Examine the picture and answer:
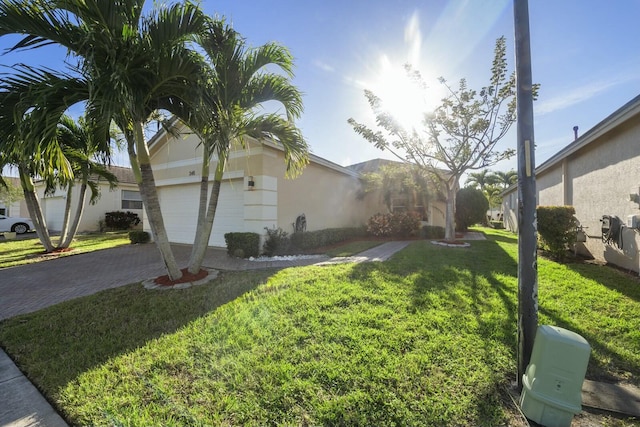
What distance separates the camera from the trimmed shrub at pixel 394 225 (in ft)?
42.9

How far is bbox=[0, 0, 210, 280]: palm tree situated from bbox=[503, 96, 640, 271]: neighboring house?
27.6 ft

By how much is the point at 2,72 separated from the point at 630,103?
11.0m

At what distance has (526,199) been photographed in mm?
2484

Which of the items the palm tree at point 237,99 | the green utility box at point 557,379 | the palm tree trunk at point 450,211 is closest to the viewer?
the green utility box at point 557,379

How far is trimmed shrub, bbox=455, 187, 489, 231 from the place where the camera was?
1619 cm

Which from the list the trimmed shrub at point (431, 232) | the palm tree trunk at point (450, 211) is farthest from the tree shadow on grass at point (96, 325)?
the trimmed shrub at point (431, 232)

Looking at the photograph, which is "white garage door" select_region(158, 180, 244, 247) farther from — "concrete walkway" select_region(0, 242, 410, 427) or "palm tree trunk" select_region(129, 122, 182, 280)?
"palm tree trunk" select_region(129, 122, 182, 280)

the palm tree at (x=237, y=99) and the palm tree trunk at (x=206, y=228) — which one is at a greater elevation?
the palm tree at (x=237, y=99)

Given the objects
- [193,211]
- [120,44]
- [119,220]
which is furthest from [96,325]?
[119,220]

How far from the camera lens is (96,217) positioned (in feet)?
61.9

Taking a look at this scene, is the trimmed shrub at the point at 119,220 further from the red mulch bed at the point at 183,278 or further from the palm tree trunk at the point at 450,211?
the palm tree trunk at the point at 450,211

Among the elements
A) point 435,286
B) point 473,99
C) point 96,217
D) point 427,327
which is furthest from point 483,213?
point 96,217

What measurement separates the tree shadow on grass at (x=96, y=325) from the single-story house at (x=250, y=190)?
408cm

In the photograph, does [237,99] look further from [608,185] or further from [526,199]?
[608,185]
